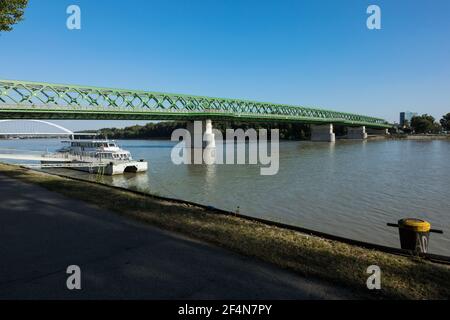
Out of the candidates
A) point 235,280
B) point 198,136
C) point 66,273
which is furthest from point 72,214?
point 198,136

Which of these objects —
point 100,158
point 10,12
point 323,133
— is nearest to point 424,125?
point 323,133

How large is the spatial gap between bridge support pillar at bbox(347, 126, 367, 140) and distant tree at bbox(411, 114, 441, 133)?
37.7 meters

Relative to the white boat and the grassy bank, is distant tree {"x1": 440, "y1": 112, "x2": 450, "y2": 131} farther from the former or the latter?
the grassy bank

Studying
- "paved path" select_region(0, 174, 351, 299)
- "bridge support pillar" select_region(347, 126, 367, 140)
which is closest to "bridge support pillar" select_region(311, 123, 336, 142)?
"bridge support pillar" select_region(347, 126, 367, 140)

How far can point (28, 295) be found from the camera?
5.02 metres

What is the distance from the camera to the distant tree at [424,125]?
178m

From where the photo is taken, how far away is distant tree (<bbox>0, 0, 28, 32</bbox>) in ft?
51.9

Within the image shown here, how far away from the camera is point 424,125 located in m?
178

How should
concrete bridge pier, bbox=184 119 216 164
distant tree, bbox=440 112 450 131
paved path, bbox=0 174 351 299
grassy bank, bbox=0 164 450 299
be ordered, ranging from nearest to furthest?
paved path, bbox=0 174 351 299 → grassy bank, bbox=0 164 450 299 → concrete bridge pier, bbox=184 119 216 164 → distant tree, bbox=440 112 450 131

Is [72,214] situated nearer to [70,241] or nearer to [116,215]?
[116,215]

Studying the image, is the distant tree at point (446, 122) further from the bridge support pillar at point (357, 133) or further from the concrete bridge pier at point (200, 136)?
the concrete bridge pier at point (200, 136)

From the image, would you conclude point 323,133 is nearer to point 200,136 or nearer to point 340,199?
point 200,136

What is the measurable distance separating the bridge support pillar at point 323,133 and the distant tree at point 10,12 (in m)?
135
